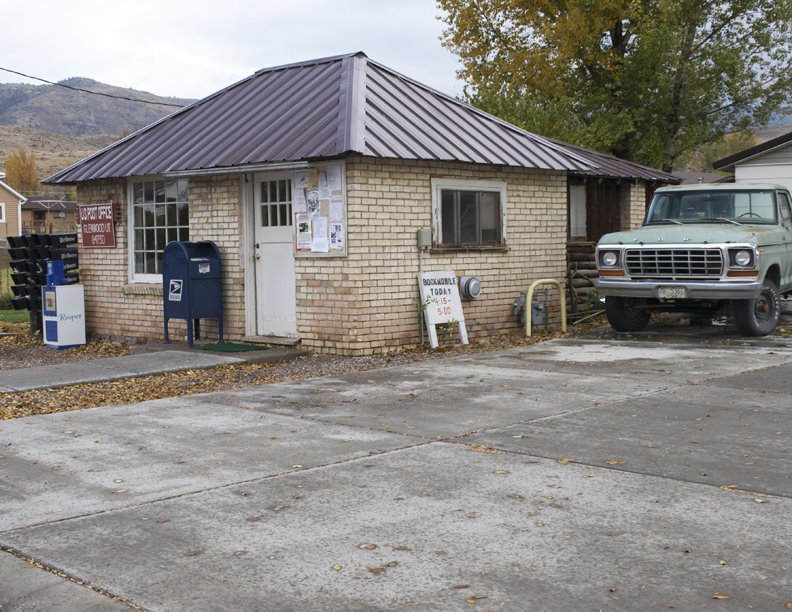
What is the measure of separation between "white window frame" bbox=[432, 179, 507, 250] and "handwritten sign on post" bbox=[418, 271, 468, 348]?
19.6 inches

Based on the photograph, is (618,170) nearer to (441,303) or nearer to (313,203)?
(441,303)

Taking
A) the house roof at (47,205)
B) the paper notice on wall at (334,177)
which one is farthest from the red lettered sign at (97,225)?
the house roof at (47,205)

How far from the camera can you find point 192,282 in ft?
44.2

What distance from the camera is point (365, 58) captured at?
1444 centimetres

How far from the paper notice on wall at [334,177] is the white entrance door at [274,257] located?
86 centimetres

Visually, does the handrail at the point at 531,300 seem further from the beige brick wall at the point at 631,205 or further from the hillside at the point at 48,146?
the hillside at the point at 48,146

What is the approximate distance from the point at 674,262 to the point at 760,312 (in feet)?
4.81

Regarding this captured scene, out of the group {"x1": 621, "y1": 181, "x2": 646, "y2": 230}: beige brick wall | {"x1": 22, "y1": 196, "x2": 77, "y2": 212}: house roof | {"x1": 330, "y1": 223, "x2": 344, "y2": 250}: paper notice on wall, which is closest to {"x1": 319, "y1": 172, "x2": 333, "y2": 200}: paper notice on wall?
{"x1": 330, "y1": 223, "x2": 344, "y2": 250}: paper notice on wall

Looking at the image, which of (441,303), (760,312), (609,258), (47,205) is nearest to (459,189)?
(441,303)

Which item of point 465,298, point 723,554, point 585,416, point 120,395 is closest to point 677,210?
point 465,298

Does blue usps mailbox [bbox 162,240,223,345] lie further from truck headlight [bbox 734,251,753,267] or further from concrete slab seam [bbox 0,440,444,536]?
concrete slab seam [bbox 0,440,444,536]

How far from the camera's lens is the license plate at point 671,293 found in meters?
12.9

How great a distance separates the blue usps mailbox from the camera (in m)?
13.4

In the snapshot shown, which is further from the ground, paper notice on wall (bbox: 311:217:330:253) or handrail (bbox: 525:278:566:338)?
paper notice on wall (bbox: 311:217:330:253)
